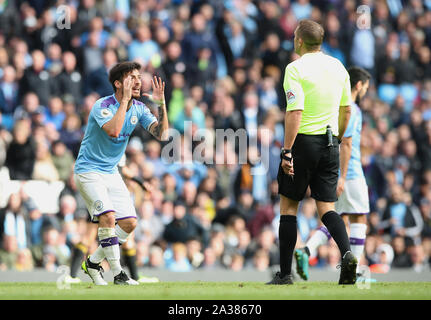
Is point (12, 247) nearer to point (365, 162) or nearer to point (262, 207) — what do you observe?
point (262, 207)

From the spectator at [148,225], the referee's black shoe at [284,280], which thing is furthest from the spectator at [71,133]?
A: the referee's black shoe at [284,280]

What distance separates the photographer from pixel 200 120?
17734 millimetres

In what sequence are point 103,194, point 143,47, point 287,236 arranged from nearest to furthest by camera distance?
point 287,236 < point 103,194 < point 143,47

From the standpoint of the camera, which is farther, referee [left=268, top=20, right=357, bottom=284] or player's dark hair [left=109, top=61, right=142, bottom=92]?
player's dark hair [left=109, top=61, right=142, bottom=92]

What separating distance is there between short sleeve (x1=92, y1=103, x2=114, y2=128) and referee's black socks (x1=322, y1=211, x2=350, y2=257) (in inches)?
91.4

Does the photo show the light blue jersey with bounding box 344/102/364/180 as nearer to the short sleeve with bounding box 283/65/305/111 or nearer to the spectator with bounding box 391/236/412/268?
the short sleeve with bounding box 283/65/305/111

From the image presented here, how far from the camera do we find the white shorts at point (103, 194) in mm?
9172

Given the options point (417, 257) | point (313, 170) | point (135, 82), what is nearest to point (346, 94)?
point (313, 170)

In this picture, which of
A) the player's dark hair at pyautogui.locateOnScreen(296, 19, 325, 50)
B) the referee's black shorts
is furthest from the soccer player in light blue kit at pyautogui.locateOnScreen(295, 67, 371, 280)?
the player's dark hair at pyautogui.locateOnScreen(296, 19, 325, 50)

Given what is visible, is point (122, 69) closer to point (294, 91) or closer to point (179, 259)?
point (294, 91)

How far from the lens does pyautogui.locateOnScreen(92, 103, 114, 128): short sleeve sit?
9094 millimetres

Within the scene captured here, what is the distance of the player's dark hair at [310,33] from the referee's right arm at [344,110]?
49cm

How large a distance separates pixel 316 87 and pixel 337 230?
1.37 meters

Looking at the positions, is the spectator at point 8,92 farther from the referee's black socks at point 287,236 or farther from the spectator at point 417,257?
the referee's black socks at point 287,236
